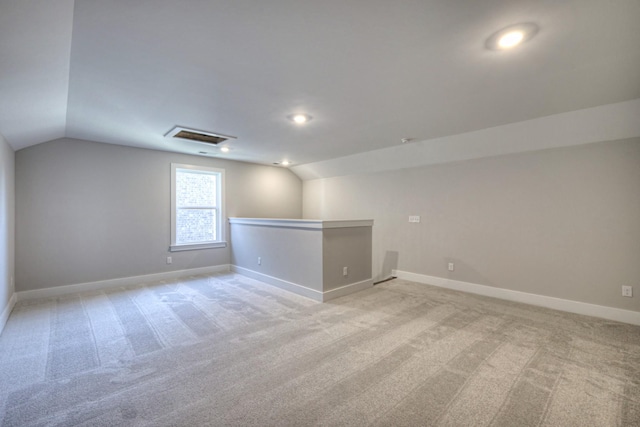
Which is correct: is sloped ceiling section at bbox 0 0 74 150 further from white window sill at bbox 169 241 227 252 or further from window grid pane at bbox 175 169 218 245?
white window sill at bbox 169 241 227 252

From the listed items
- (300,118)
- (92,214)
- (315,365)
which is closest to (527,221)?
(300,118)

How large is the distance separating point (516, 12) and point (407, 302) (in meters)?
3.23

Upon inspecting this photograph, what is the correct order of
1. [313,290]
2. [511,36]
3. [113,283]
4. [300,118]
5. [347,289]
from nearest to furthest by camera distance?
[511,36] < [300,118] < [313,290] < [347,289] < [113,283]

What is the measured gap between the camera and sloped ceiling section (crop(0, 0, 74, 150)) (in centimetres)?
143

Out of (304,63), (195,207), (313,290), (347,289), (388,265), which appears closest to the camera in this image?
(304,63)

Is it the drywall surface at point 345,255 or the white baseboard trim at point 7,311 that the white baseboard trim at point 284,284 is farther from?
the white baseboard trim at point 7,311

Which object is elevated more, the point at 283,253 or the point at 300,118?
the point at 300,118

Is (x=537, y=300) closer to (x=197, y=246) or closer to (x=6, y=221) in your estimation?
(x=197, y=246)

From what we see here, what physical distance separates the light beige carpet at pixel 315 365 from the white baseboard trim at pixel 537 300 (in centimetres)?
23

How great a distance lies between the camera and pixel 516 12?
156 cm

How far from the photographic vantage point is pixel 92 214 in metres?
4.39

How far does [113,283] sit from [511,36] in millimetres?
5832

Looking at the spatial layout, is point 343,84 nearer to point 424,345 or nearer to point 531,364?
point 424,345

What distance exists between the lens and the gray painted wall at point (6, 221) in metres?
3.02
